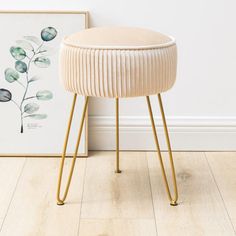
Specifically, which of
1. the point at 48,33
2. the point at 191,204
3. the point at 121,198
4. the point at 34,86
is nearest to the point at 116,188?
the point at 121,198

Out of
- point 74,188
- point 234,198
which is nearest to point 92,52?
point 74,188

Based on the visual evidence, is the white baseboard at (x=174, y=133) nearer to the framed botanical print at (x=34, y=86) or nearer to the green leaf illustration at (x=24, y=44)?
the framed botanical print at (x=34, y=86)

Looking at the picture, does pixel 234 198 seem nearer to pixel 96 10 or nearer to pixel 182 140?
pixel 182 140

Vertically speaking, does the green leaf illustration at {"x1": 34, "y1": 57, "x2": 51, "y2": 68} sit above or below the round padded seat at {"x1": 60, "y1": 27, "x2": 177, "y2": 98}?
below

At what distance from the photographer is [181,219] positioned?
1924mm

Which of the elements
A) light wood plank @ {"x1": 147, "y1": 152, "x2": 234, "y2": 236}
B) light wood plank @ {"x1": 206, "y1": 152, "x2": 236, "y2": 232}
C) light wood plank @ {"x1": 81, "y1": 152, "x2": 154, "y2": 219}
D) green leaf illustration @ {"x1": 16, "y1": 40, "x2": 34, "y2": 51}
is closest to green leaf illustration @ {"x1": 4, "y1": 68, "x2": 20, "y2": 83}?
green leaf illustration @ {"x1": 16, "y1": 40, "x2": 34, "y2": 51}

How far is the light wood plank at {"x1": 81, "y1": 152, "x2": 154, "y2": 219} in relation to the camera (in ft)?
6.47

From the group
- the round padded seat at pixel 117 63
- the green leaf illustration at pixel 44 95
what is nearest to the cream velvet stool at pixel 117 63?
the round padded seat at pixel 117 63

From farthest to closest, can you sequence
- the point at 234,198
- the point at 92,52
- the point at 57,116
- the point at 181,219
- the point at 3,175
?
the point at 57,116 < the point at 3,175 < the point at 234,198 < the point at 181,219 < the point at 92,52

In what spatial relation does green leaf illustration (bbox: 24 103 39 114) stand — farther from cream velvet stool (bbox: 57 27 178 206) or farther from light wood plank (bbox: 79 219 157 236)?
light wood plank (bbox: 79 219 157 236)

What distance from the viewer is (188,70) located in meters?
2.41

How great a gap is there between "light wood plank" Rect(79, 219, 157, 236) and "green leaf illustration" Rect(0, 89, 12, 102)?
689mm

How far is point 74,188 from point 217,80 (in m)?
0.73

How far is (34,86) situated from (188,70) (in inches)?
23.7
